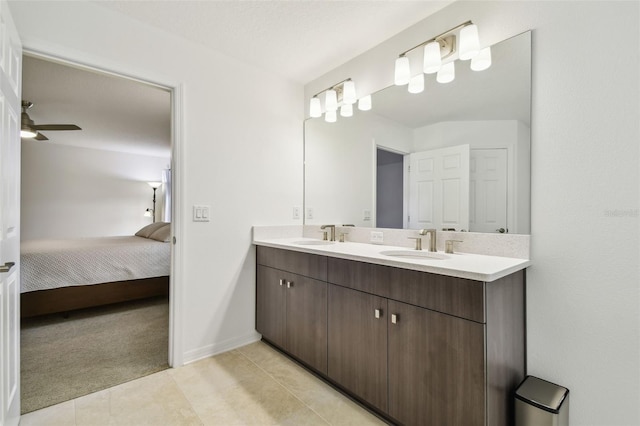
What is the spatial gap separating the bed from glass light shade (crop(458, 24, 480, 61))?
3.42 m

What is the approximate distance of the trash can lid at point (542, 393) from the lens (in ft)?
3.84

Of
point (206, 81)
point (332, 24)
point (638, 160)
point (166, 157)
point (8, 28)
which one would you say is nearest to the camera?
point (638, 160)

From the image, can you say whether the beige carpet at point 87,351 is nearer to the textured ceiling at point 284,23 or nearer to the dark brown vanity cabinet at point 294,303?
the dark brown vanity cabinet at point 294,303

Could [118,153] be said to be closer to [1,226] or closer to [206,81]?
[206,81]

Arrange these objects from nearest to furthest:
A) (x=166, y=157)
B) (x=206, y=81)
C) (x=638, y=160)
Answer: (x=638, y=160) < (x=206, y=81) < (x=166, y=157)

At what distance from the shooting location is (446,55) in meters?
1.71

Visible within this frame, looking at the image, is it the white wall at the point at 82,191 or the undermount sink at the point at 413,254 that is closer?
the undermount sink at the point at 413,254

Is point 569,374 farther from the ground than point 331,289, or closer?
closer

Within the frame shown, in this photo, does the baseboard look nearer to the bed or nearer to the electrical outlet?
the electrical outlet

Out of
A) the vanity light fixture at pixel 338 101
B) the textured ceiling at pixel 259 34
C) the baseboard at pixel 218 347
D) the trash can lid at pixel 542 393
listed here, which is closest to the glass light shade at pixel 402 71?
the textured ceiling at pixel 259 34

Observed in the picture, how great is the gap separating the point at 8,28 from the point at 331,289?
1.92 metres

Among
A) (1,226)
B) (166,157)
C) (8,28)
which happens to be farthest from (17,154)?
(166,157)

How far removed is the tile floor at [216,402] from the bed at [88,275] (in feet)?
5.36

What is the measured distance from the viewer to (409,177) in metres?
2.00
